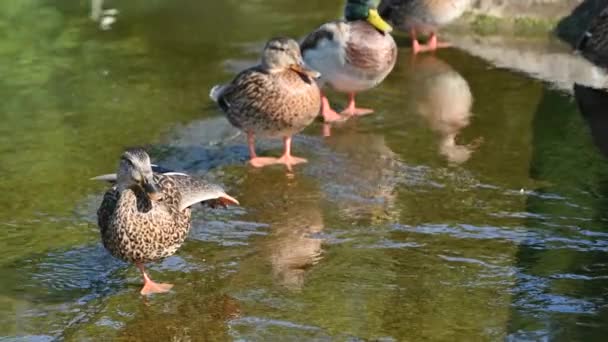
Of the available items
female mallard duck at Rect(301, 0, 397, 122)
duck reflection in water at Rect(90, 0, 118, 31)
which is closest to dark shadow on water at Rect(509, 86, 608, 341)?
female mallard duck at Rect(301, 0, 397, 122)

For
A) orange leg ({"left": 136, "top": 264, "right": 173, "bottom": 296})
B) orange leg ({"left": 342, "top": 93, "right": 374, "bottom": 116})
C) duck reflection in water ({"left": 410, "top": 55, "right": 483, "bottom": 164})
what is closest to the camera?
orange leg ({"left": 136, "top": 264, "right": 173, "bottom": 296})

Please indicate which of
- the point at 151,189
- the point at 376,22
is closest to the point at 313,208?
the point at 151,189

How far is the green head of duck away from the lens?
8645 mm

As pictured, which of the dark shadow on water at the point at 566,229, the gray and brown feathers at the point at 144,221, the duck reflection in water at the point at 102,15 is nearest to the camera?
the dark shadow on water at the point at 566,229

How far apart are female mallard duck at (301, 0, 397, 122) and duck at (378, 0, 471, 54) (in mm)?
1682

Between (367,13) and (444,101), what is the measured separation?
89cm

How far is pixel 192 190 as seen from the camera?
5.73 m

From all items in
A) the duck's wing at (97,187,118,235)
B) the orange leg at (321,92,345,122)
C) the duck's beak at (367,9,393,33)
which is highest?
the duck's beak at (367,9,393,33)

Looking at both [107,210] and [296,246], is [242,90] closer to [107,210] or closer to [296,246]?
[296,246]

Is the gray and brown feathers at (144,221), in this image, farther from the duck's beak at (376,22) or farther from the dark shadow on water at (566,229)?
the duck's beak at (376,22)

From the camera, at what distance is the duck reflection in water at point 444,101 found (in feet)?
25.5

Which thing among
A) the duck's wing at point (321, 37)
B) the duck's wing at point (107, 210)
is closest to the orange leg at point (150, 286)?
the duck's wing at point (107, 210)

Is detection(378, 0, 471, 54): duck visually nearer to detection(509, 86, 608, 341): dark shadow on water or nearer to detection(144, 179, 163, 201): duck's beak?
detection(509, 86, 608, 341): dark shadow on water

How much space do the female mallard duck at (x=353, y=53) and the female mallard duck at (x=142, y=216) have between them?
3.08 meters
